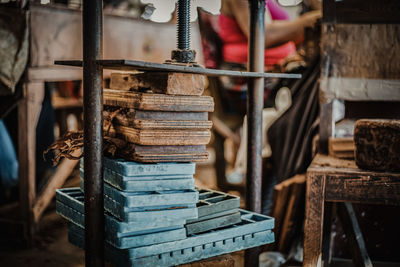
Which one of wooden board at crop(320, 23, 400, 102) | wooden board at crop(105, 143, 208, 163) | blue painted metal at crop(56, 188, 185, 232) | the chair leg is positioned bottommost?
the chair leg

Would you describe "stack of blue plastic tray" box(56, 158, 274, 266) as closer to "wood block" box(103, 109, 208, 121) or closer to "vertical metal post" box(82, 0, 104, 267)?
"vertical metal post" box(82, 0, 104, 267)

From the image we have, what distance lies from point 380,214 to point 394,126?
1.32 metres

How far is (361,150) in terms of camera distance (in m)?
2.57

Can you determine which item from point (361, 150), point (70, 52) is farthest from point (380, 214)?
point (70, 52)

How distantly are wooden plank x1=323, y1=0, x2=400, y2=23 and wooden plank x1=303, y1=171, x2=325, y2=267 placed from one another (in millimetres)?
1265

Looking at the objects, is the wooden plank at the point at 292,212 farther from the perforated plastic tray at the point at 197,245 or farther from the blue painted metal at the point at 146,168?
the blue painted metal at the point at 146,168

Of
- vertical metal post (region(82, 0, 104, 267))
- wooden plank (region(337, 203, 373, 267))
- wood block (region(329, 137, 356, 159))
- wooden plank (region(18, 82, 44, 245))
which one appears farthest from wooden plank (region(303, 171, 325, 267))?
wooden plank (region(18, 82, 44, 245))

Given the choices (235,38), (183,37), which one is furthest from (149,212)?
(235,38)

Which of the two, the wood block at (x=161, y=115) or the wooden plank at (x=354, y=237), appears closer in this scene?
the wood block at (x=161, y=115)

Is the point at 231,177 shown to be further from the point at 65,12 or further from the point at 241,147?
the point at 65,12

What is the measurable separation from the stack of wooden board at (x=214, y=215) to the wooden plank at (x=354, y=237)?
3.16 feet

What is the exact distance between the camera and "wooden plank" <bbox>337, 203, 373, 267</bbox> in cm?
284

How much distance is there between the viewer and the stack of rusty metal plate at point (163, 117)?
211 cm

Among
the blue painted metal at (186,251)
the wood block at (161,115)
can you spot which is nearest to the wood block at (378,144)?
the blue painted metal at (186,251)
